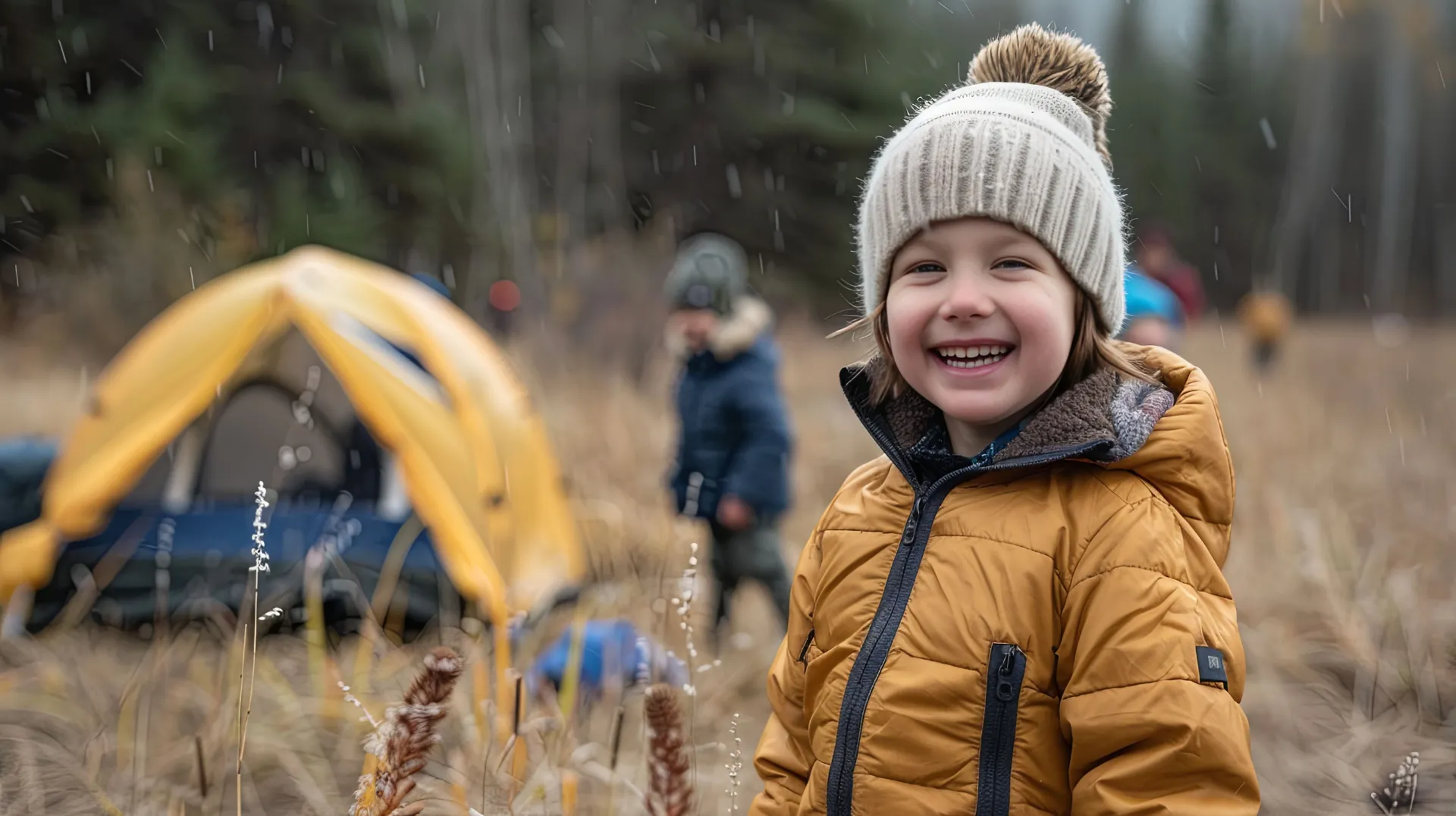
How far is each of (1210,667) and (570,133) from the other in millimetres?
17676

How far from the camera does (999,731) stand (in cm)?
132

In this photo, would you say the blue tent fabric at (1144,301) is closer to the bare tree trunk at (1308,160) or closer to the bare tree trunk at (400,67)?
the bare tree trunk at (400,67)

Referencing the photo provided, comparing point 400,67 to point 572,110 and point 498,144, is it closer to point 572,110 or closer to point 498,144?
point 498,144

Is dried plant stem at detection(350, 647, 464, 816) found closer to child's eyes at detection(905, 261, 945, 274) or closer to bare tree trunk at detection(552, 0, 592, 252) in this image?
child's eyes at detection(905, 261, 945, 274)

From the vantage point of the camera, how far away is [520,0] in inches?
696

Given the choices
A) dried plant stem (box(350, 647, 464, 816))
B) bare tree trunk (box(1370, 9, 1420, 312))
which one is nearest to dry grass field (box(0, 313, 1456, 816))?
dried plant stem (box(350, 647, 464, 816))

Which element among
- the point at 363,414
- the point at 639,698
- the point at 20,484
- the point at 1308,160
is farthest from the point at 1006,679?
the point at 1308,160

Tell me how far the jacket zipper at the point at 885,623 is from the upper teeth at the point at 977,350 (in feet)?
0.48

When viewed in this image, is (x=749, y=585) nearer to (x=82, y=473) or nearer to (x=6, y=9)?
(x=82, y=473)

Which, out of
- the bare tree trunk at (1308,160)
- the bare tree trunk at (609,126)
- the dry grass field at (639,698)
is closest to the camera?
the dry grass field at (639,698)

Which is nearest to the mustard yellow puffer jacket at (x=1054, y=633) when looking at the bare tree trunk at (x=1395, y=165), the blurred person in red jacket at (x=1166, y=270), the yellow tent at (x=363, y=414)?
the yellow tent at (x=363, y=414)

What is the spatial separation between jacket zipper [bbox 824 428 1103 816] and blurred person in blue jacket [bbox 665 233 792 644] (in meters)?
3.11

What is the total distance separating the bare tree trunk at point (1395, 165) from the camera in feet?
68.7

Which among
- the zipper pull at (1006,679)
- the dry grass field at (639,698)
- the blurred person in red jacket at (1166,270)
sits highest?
the blurred person in red jacket at (1166,270)
